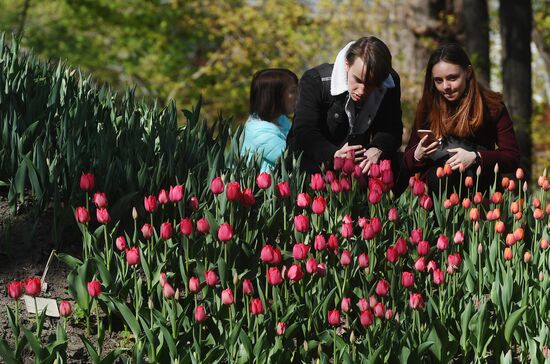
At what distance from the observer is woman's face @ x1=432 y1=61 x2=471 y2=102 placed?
4.32 meters

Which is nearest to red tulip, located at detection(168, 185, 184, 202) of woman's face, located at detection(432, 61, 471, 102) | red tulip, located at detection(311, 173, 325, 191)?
red tulip, located at detection(311, 173, 325, 191)

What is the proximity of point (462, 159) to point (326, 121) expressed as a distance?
683 mm

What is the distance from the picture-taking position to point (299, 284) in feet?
10.7

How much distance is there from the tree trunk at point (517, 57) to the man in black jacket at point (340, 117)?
5630 millimetres

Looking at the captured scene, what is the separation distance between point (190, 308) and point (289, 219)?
22.9 inches

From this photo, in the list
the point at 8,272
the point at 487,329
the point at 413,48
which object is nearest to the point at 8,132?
the point at 8,272

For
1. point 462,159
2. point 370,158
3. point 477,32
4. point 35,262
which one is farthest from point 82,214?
point 477,32

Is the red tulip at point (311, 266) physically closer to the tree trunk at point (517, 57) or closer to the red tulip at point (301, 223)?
the red tulip at point (301, 223)

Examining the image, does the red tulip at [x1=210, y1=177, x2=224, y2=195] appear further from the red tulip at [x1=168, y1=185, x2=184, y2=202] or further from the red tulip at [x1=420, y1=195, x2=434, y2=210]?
the red tulip at [x1=420, y1=195, x2=434, y2=210]

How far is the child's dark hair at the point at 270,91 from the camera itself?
5113mm

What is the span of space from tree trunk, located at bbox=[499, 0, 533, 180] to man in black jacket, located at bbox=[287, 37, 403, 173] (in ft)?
18.5

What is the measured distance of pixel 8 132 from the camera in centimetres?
382

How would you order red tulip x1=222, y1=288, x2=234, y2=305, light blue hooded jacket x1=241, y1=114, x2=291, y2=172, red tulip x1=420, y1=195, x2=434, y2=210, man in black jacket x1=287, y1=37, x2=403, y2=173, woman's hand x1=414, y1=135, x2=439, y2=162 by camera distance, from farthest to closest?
light blue hooded jacket x1=241, y1=114, x2=291, y2=172 < man in black jacket x1=287, y1=37, x2=403, y2=173 < woman's hand x1=414, y1=135, x2=439, y2=162 < red tulip x1=420, y1=195, x2=434, y2=210 < red tulip x1=222, y1=288, x2=234, y2=305

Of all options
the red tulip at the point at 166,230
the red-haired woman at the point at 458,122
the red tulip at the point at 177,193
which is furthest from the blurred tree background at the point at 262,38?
the red tulip at the point at 166,230
